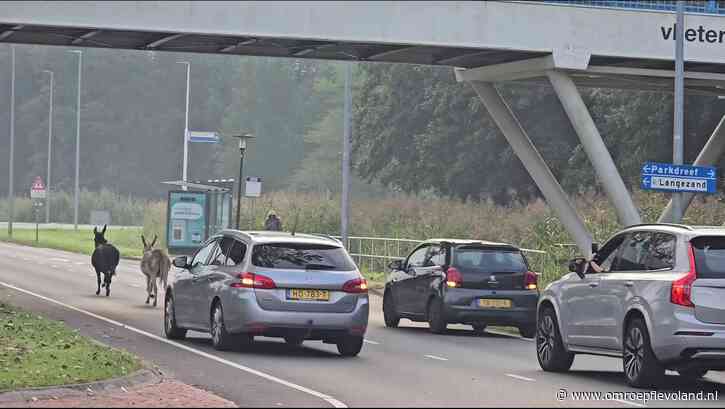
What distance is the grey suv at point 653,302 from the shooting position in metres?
15.7

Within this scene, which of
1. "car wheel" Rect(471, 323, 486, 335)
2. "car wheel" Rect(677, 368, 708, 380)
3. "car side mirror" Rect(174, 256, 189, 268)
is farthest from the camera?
"car wheel" Rect(471, 323, 486, 335)

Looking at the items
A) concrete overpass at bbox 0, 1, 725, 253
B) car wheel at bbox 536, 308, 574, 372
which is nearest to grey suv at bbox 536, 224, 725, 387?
car wheel at bbox 536, 308, 574, 372

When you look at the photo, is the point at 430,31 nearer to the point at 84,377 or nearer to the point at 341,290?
the point at 341,290

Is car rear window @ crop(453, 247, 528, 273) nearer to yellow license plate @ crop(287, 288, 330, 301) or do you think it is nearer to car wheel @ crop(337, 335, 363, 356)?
car wheel @ crop(337, 335, 363, 356)

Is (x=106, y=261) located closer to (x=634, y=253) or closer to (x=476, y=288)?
(x=476, y=288)

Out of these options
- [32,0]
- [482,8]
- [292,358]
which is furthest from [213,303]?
[482,8]

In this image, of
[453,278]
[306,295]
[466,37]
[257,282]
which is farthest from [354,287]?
[466,37]

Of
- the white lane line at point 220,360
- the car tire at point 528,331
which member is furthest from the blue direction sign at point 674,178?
the white lane line at point 220,360

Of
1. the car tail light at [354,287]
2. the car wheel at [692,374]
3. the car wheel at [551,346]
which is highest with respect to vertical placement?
the car tail light at [354,287]

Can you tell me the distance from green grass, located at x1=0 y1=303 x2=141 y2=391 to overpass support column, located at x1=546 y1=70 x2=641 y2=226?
44.0 feet

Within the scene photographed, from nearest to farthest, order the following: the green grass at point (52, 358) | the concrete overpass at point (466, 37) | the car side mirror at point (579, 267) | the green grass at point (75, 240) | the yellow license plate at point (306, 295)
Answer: the green grass at point (52, 358)
the car side mirror at point (579, 267)
the yellow license plate at point (306, 295)
the concrete overpass at point (466, 37)
the green grass at point (75, 240)

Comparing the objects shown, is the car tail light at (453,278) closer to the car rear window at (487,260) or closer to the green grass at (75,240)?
the car rear window at (487,260)

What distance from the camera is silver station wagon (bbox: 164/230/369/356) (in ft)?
64.3

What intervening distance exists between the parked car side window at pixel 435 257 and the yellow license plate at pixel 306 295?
5787 millimetres
